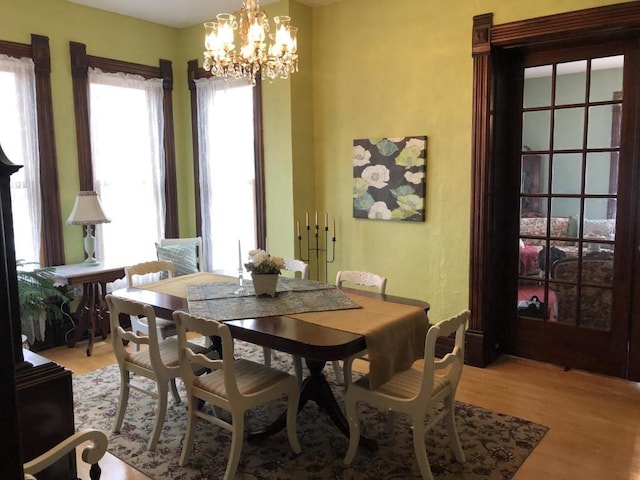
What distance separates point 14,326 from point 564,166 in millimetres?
3674

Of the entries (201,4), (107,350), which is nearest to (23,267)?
(107,350)

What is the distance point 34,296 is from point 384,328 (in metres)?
2.76

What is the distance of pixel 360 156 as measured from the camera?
4641mm

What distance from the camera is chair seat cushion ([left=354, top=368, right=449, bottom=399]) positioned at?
2559 mm

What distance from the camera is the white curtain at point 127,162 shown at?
16.3 ft

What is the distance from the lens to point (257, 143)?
16.4 feet

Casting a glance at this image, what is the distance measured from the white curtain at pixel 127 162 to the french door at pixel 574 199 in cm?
335

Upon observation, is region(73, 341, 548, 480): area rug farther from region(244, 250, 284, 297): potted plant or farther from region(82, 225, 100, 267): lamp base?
region(82, 225, 100, 267): lamp base

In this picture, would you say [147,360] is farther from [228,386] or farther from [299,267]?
[299,267]

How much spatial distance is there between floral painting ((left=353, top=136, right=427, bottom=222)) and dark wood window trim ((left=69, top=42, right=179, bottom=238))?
79.8 inches

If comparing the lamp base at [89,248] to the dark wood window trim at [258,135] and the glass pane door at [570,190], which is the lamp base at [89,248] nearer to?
the dark wood window trim at [258,135]

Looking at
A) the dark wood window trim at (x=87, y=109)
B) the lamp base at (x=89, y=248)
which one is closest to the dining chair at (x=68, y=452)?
the lamp base at (x=89, y=248)

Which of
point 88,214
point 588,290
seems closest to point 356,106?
point 588,290

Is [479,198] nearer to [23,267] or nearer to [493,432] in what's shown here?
[493,432]
